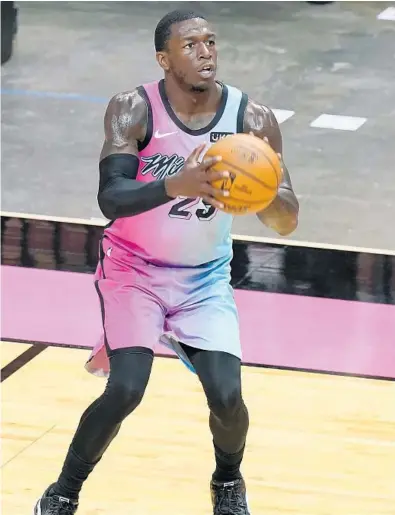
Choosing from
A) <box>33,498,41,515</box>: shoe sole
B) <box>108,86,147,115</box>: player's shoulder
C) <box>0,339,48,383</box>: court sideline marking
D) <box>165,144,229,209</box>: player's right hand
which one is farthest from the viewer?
<box>0,339,48,383</box>: court sideline marking

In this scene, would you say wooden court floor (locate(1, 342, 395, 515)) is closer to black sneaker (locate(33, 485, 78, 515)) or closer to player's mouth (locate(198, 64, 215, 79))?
black sneaker (locate(33, 485, 78, 515))

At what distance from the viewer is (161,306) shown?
486cm

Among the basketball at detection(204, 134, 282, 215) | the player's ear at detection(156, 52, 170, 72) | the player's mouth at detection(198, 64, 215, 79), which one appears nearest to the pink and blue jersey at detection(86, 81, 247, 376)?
the player's ear at detection(156, 52, 170, 72)

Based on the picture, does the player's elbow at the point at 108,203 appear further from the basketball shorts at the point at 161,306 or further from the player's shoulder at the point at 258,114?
the player's shoulder at the point at 258,114

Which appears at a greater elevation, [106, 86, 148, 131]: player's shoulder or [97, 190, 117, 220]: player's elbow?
[106, 86, 148, 131]: player's shoulder

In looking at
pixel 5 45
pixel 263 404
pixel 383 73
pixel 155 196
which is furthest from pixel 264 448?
pixel 5 45

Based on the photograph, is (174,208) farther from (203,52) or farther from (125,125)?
(203,52)

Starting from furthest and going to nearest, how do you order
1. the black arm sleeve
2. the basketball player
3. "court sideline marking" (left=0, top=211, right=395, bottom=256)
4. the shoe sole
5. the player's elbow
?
"court sideline marking" (left=0, top=211, right=395, bottom=256) → the shoe sole → the basketball player → the player's elbow → the black arm sleeve

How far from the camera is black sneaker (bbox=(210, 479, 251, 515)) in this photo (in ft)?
16.4

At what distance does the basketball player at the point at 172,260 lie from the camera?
15.4ft

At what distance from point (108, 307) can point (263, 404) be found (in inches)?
67.0

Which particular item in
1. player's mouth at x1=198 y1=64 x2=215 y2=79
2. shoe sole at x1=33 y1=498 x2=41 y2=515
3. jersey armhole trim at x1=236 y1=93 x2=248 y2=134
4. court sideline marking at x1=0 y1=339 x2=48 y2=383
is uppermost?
player's mouth at x1=198 y1=64 x2=215 y2=79

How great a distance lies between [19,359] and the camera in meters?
6.78

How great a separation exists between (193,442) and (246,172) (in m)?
1.97
